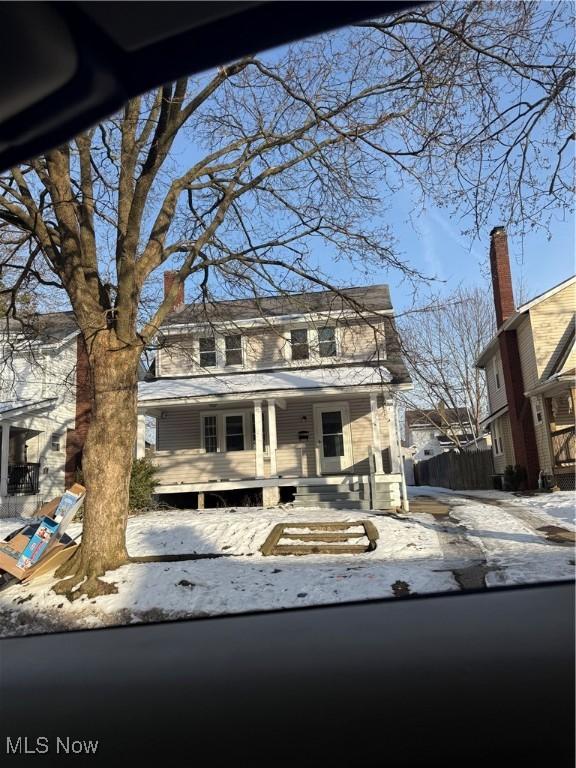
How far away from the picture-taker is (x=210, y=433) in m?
17.8

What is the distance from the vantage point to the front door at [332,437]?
1692 centimetres

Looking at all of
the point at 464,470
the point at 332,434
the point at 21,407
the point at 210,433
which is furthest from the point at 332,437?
the point at 464,470

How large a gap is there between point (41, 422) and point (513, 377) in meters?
14.8

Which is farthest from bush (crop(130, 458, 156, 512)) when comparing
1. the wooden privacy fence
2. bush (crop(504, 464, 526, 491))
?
the wooden privacy fence

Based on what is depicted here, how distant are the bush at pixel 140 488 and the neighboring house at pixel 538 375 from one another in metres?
9.98

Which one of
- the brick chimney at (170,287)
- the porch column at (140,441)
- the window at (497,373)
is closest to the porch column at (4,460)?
the porch column at (140,441)

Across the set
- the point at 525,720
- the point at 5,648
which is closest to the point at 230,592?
the point at 5,648

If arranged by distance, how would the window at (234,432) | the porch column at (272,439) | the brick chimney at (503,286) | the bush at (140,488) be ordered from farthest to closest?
Result: 1. the brick chimney at (503,286)
2. the window at (234,432)
3. the porch column at (272,439)
4. the bush at (140,488)

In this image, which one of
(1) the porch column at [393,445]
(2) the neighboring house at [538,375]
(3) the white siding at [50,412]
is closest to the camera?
(1) the porch column at [393,445]

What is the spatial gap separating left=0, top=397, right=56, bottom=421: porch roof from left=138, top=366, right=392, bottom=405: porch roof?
109 inches

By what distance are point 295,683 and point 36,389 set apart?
18.7 m

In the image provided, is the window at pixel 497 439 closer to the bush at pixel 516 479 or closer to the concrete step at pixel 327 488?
the bush at pixel 516 479

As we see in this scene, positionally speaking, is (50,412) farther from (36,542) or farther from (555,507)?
(555,507)

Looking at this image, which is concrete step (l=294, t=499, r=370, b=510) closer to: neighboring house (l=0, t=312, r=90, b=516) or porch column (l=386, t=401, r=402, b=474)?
porch column (l=386, t=401, r=402, b=474)
